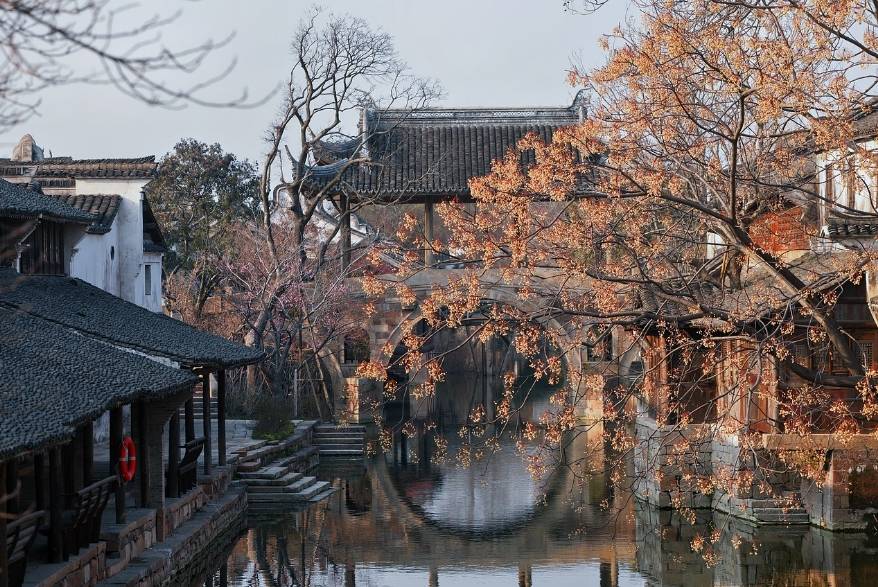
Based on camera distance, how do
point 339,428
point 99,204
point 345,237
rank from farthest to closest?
point 345,237
point 339,428
point 99,204

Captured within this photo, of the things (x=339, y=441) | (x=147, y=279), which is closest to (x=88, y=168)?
(x=147, y=279)

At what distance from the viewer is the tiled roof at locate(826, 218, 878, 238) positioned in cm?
1569

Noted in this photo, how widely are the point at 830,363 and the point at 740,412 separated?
5.97 ft

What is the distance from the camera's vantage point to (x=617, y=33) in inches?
519

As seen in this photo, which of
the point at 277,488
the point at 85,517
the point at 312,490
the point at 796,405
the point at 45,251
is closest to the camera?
the point at 85,517

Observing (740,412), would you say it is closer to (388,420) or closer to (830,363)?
(830,363)

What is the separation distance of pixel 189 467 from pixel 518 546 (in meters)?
5.36

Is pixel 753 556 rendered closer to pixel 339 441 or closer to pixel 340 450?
pixel 340 450

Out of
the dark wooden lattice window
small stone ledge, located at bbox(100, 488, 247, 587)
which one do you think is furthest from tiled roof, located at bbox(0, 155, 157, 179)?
small stone ledge, located at bbox(100, 488, 247, 587)

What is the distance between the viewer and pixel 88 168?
92.2 feet

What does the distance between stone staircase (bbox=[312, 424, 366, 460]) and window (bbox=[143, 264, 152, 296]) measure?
5420 mm

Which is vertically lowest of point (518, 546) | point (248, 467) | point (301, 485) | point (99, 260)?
point (518, 546)

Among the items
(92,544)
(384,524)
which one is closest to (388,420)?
(384,524)

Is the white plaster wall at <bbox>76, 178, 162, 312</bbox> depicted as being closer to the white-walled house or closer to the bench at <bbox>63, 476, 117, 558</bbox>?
the white-walled house
